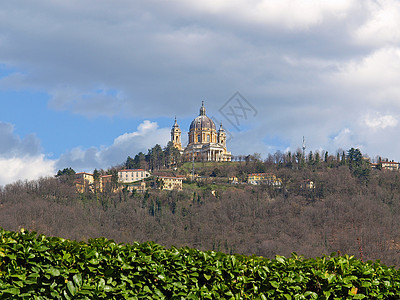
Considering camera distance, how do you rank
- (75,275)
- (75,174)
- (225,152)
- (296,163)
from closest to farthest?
(75,275) → (75,174) → (296,163) → (225,152)

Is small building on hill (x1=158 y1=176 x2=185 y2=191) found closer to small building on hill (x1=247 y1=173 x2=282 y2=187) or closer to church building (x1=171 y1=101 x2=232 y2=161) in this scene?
small building on hill (x1=247 y1=173 x2=282 y2=187)

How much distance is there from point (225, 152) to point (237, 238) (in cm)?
5956

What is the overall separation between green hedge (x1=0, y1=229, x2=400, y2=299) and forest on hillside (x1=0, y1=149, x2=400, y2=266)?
77.8m

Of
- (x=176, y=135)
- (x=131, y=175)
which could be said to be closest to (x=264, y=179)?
(x=131, y=175)

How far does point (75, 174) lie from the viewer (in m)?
130

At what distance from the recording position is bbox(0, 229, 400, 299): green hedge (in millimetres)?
7602

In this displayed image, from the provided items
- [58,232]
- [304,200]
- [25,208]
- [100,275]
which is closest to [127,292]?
[100,275]

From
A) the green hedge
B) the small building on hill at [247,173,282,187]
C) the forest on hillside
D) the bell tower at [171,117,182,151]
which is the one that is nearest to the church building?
the bell tower at [171,117,182,151]

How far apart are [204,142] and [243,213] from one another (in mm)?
48181

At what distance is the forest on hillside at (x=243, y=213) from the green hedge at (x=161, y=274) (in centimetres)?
7775

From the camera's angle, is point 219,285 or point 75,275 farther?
point 219,285

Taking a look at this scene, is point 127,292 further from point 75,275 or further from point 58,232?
point 58,232

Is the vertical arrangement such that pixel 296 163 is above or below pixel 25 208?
above

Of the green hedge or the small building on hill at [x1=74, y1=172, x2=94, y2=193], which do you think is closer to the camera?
the green hedge
